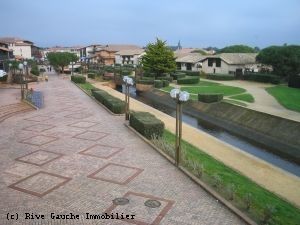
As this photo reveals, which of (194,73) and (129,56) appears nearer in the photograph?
(194,73)

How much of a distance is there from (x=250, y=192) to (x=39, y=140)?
1249cm

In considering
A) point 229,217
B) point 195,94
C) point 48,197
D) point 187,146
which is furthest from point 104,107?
point 229,217

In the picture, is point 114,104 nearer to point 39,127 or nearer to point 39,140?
point 39,127

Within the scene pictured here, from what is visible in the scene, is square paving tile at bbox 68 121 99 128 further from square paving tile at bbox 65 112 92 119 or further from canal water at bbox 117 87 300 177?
canal water at bbox 117 87 300 177

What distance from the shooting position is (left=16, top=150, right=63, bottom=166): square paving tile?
1597 centimetres

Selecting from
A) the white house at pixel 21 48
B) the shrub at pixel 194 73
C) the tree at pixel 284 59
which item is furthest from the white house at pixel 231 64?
the white house at pixel 21 48

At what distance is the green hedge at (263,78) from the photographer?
52.6 metres

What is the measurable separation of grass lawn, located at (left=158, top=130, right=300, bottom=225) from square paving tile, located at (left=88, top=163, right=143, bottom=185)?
313 cm

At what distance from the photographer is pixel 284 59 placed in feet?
176

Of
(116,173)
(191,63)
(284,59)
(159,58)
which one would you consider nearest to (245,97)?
(284,59)

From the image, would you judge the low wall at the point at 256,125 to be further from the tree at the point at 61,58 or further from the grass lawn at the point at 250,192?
the tree at the point at 61,58

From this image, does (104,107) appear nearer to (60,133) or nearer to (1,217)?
(60,133)

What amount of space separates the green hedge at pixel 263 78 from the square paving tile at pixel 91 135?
129 feet

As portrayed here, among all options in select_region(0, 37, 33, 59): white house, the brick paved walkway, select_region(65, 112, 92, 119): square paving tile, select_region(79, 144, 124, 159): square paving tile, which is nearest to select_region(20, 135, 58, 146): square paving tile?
the brick paved walkway
